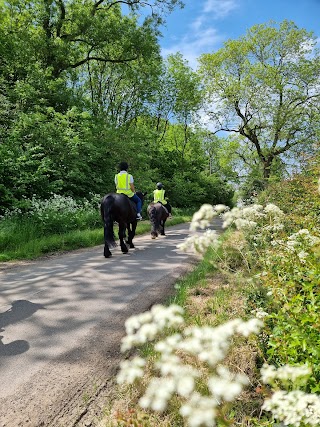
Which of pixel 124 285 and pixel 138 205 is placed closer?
pixel 124 285

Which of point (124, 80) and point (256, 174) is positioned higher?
point (124, 80)

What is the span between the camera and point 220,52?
3206 cm

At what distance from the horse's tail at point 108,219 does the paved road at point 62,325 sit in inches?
32.0

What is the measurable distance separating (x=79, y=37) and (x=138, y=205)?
571 inches

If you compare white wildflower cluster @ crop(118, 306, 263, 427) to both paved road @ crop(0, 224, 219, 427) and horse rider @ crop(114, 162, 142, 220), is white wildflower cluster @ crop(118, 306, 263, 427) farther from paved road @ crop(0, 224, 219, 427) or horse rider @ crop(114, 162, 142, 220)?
horse rider @ crop(114, 162, 142, 220)

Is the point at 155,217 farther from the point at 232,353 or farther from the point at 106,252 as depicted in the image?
the point at 232,353

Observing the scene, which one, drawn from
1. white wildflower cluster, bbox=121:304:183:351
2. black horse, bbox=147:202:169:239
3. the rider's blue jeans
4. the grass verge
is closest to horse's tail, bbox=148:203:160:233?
black horse, bbox=147:202:169:239

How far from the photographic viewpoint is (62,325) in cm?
385

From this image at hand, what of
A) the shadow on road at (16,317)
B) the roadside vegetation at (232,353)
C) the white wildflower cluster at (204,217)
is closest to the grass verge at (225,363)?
the roadside vegetation at (232,353)

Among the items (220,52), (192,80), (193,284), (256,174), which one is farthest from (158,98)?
(193,284)

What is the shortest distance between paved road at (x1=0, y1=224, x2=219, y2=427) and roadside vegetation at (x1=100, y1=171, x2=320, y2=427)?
391 millimetres

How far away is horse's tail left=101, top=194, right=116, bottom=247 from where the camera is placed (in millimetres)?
7934

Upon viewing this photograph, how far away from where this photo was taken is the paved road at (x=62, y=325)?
2574 millimetres

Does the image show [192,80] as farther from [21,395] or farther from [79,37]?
[21,395]
